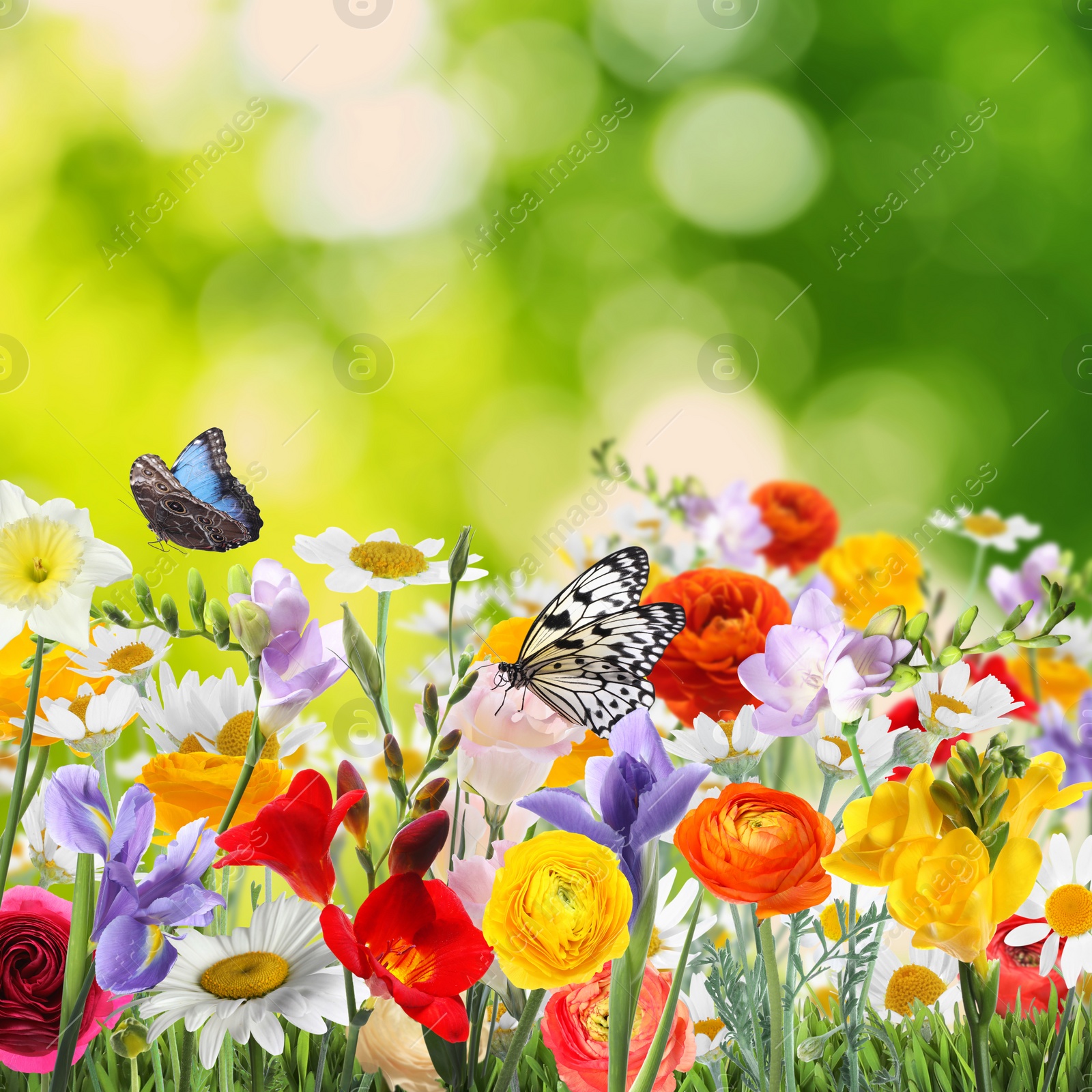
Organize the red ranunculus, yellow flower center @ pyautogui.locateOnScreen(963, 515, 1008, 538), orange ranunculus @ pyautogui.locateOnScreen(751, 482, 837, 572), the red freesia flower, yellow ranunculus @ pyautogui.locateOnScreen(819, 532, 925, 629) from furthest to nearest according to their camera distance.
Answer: yellow flower center @ pyautogui.locateOnScreen(963, 515, 1008, 538) → orange ranunculus @ pyautogui.locateOnScreen(751, 482, 837, 572) → yellow ranunculus @ pyautogui.locateOnScreen(819, 532, 925, 629) → the red ranunculus → the red freesia flower

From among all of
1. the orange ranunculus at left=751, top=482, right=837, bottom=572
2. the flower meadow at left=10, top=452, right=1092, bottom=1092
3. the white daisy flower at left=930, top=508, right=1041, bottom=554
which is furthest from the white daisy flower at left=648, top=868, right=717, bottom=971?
the white daisy flower at left=930, top=508, right=1041, bottom=554

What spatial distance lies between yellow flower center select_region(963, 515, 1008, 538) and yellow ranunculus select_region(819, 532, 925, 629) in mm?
231

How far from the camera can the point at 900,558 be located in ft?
2.87

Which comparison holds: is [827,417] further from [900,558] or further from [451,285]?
[900,558]

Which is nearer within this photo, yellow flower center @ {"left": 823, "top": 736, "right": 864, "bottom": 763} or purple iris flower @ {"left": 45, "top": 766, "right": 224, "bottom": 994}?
purple iris flower @ {"left": 45, "top": 766, "right": 224, "bottom": 994}

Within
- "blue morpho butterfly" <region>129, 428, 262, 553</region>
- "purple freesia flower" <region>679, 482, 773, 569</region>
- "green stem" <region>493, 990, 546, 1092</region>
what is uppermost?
"purple freesia flower" <region>679, 482, 773, 569</region>

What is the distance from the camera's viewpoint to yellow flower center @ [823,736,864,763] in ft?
1.42

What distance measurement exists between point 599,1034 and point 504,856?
3.8 inches

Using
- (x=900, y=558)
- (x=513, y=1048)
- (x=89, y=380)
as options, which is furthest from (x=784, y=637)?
(x=89, y=380)

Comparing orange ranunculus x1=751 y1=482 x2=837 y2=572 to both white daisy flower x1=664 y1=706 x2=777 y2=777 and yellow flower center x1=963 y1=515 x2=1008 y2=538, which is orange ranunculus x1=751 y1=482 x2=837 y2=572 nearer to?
yellow flower center x1=963 y1=515 x2=1008 y2=538

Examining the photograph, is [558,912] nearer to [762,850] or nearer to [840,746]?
[762,850]

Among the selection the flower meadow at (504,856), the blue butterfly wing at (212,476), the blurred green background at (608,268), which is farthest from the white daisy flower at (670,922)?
the blurred green background at (608,268)

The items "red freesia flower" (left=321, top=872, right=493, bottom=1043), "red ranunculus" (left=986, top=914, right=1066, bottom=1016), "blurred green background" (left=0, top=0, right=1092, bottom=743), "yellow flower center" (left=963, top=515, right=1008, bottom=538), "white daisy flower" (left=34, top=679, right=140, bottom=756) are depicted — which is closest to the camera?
"red freesia flower" (left=321, top=872, right=493, bottom=1043)

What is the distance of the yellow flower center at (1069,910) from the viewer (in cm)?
42
